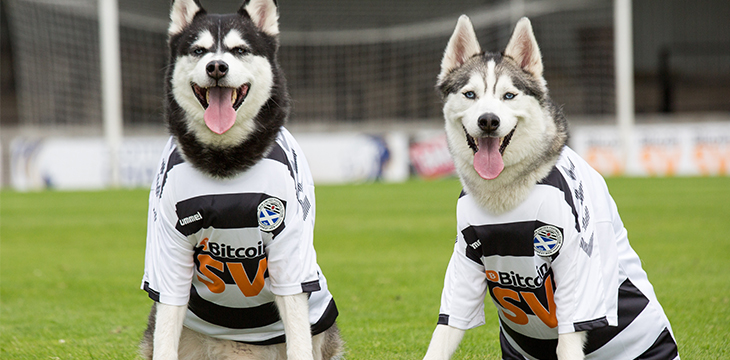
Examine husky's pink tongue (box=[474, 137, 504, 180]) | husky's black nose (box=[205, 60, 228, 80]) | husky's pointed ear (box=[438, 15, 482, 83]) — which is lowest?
husky's pink tongue (box=[474, 137, 504, 180])

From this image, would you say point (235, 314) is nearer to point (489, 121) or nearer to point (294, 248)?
point (294, 248)

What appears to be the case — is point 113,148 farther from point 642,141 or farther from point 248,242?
point 248,242

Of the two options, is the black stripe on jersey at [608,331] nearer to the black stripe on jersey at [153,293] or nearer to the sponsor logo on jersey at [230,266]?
the sponsor logo on jersey at [230,266]

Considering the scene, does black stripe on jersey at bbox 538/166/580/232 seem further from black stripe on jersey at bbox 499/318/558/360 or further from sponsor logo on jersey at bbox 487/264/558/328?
black stripe on jersey at bbox 499/318/558/360

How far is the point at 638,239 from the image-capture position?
991cm

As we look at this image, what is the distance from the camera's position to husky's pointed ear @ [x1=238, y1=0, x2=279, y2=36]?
13.1ft

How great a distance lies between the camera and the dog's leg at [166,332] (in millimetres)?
3730

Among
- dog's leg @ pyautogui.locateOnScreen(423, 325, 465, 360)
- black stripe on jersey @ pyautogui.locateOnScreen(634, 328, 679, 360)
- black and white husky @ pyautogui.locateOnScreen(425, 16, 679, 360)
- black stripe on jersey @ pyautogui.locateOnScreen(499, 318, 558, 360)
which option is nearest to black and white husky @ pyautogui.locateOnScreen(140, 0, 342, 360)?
dog's leg @ pyautogui.locateOnScreen(423, 325, 465, 360)

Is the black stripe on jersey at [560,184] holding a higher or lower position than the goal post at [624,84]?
lower

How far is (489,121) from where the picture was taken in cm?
344

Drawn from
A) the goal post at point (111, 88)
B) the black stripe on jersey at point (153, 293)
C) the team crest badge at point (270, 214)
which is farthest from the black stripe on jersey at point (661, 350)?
the goal post at point (111, 88)

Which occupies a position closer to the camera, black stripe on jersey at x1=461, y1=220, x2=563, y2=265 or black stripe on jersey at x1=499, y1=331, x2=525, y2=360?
black stripe on jersey at x1=461, y1=220, x2=563, y2=265

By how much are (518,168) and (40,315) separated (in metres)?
4.50

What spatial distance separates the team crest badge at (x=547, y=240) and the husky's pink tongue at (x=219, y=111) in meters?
1.60
